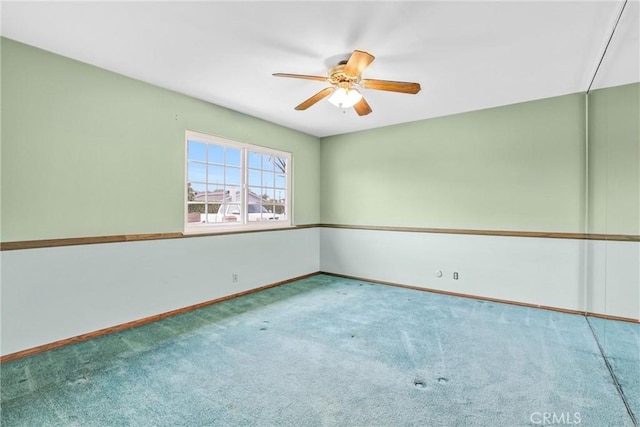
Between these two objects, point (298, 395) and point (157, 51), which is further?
point (157, 51)

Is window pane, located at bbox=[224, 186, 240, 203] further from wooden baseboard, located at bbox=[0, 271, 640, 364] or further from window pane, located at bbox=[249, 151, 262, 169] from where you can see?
wooden baseboard, located at bbox=[0, 271, 640, 364]

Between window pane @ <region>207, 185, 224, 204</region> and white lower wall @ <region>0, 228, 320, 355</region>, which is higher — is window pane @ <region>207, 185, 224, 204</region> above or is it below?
above

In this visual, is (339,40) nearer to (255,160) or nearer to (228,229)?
(255,160)

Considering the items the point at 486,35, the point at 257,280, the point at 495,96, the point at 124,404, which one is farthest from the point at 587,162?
the point at 124,404

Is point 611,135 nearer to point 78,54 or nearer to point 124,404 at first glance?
point 124,404

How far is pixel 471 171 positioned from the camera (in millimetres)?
4090

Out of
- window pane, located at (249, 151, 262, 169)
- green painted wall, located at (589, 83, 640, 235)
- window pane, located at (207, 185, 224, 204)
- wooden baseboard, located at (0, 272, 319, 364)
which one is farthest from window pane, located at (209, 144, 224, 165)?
green painted wall, located at (589, 83, 640, 235)

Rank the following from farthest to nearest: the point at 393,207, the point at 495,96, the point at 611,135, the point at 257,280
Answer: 1. the point at 393,207
2. the point at 257,280
3. the point at 495,96
4. the point at 611,135

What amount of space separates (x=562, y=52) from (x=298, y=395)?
3354 mm

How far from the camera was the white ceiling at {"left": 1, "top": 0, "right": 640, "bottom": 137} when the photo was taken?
2.00m

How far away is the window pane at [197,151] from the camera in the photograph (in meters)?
3.64

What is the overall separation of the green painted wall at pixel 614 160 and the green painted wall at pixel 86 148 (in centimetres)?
402

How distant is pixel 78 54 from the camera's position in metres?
2.58

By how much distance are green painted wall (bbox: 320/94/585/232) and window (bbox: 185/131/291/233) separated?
3.31 feet
